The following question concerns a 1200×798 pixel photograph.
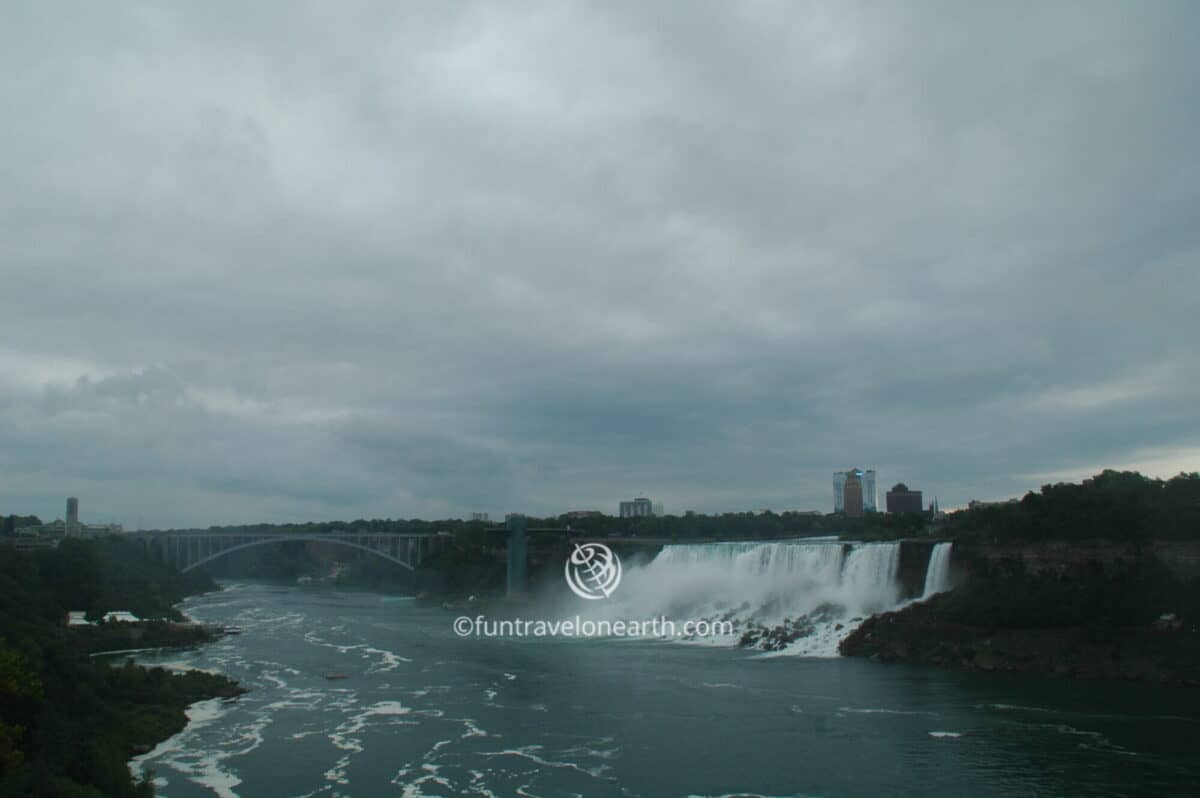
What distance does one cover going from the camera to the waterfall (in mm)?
34906

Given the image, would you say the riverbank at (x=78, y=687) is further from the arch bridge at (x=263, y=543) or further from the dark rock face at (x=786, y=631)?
the arch bridge at (x=263, y=543)

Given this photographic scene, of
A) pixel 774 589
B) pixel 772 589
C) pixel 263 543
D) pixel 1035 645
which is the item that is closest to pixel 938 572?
pixel 1035 645

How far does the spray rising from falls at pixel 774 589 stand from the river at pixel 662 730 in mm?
3533

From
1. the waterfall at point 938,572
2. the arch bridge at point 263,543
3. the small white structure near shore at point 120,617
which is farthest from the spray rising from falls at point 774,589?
the arch bridge at point 263,543

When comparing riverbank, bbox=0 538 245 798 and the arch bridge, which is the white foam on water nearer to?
riverbank, bbox=0 538 245 798

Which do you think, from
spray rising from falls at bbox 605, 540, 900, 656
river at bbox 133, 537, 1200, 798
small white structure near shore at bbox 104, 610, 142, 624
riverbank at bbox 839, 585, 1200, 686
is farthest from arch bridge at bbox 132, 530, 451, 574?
riverbank at bbox 839, 585, 1200, 686

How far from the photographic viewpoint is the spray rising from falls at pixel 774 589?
36.1 m

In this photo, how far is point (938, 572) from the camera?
116 ft

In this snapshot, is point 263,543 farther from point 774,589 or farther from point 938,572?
point 938,572

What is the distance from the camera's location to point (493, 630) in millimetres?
43969

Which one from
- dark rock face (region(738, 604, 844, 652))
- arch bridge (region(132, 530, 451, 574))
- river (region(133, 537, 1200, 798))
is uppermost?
arch bridge (region(132, 530, 451, 574))

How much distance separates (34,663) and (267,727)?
5.09 m

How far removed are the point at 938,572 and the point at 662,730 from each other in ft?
59.9

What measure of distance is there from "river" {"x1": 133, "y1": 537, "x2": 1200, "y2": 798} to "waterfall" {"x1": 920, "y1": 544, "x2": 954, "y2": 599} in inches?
225
